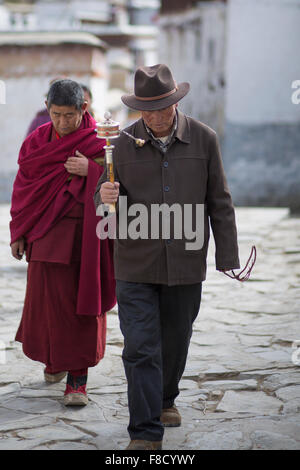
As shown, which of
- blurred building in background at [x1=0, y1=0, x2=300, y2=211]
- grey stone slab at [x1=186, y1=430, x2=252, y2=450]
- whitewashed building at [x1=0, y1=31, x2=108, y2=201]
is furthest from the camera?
blurred building in background at [x1=0, y1=0, x2=300, y2=211]

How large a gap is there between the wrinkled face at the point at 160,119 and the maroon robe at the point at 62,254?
Result: 0.72 m

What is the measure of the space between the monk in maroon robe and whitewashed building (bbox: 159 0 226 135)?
37.0 ft

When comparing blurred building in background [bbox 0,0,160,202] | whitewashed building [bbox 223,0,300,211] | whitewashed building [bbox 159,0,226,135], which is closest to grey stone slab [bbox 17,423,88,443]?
blurred building in background [bbox 0,0,160,202]

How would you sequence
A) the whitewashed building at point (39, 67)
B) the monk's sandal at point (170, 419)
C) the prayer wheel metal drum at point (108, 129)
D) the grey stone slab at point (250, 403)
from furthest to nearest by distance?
the whitewashed building at point (39, 67) → the grey stone slab at point (250, 403) → the monk's sandal at point (170, 419) → the prayer wheel metal drum at point (108, 129)

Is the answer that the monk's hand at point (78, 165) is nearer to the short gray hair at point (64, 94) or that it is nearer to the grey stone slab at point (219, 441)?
the short gray hair at point (64, 94)

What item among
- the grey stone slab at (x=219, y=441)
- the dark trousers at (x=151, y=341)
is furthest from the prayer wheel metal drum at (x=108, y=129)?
the grey stone slab at (x=219, y=441)

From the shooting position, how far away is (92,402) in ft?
13.1

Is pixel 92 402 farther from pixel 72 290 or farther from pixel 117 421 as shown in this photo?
pixel 72 290

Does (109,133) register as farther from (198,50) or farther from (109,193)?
(198,50)

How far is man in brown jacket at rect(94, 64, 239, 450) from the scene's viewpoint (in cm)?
325

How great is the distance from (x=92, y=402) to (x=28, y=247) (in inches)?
36.1

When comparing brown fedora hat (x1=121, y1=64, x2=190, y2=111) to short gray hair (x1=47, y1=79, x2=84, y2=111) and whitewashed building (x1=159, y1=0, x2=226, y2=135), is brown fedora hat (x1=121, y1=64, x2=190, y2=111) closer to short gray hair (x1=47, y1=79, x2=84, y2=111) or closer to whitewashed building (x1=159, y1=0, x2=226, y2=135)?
short gray hair (x1=47, y1=79, x2=84, y2=111)

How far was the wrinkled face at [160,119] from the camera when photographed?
129 inches

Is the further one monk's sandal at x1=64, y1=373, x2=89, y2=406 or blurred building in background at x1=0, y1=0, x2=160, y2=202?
blurred building in background at x1=0, y1=0, x2=160, y2=202
